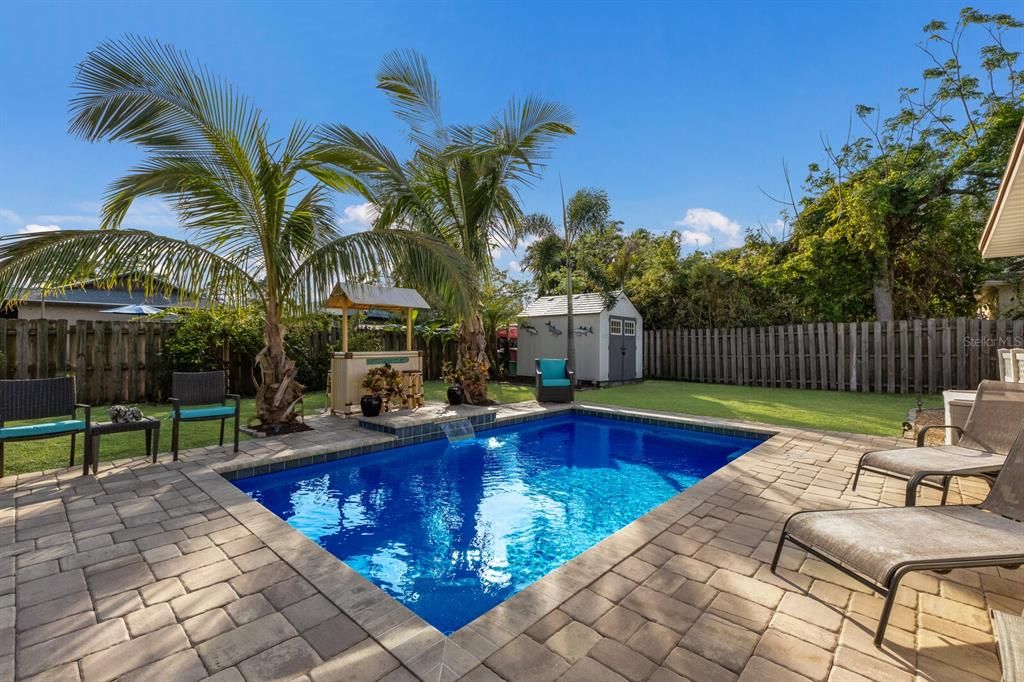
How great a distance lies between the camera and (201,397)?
5242mm

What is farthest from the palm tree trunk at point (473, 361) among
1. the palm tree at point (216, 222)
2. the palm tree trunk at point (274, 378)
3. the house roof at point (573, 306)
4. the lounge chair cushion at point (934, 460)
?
the lounge chair cushion at point (934, 460)

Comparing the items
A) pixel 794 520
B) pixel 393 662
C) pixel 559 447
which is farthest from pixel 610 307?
pixel 393 662

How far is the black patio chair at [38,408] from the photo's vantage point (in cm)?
393

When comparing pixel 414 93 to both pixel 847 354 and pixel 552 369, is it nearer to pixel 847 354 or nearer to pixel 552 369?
pixel 552 369

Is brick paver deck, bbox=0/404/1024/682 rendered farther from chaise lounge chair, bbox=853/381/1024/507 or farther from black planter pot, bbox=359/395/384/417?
black planter pot, bbox=359/395/384/417

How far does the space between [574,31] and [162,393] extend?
1140 centimetres

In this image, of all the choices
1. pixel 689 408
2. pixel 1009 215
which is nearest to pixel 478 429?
pixel 689 408

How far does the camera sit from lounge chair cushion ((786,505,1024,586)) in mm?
1877

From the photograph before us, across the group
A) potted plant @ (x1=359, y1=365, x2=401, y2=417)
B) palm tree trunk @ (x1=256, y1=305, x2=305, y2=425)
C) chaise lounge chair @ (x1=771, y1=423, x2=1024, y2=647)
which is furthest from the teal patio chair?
chaise lounge chair @ (x1=771, y1=423, x2=1024, y2=647)

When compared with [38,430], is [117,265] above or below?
above

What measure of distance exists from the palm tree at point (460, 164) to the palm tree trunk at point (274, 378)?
114 inches

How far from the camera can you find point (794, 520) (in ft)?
7.82

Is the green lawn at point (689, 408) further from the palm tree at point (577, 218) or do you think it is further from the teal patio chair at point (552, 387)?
the palm tree at point (577, 218)

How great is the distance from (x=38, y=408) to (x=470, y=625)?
5015 mm
